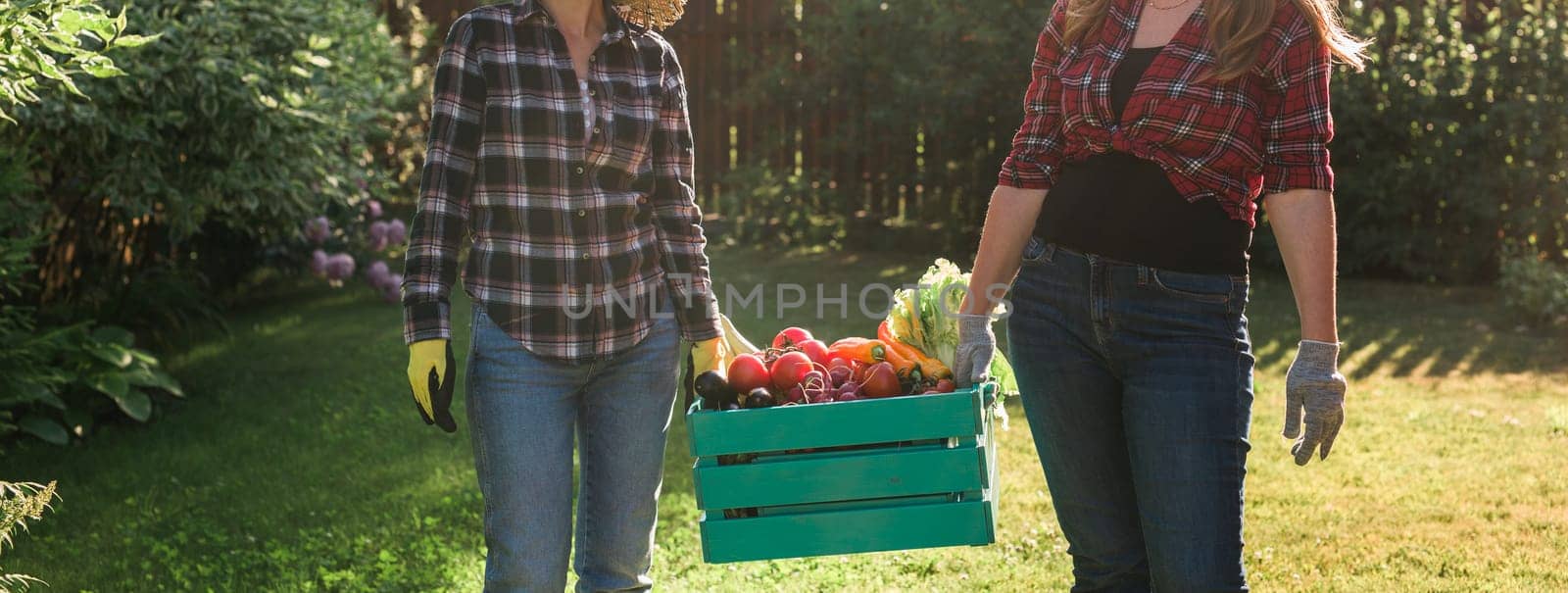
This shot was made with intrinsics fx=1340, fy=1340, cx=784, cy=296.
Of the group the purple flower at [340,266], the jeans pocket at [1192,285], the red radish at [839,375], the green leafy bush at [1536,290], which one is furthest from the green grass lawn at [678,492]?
the jeans pocket at [1192,285]

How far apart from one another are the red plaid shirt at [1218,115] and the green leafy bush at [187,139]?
4.09 metres

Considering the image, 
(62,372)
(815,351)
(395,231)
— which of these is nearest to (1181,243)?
(815,351)

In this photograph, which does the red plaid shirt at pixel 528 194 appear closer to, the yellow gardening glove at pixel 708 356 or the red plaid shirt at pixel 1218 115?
the yellow gardening glove at pixel 708 356

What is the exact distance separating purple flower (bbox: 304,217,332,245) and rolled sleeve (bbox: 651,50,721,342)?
5.10m

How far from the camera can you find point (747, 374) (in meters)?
2.56

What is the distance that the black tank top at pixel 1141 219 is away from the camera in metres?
2.21

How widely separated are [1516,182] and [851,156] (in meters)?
4.54

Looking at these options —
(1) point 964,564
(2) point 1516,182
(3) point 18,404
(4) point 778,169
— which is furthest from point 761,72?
(1) point 964,564

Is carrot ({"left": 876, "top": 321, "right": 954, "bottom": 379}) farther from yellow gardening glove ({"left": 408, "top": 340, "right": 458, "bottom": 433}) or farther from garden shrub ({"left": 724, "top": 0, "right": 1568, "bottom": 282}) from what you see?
garden shrub ({"left": 724, "top": 0, "right": 1568, "bottom": 282})

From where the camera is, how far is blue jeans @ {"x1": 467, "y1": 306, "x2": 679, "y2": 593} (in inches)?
97.8

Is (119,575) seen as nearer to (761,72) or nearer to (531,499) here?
(531,499)

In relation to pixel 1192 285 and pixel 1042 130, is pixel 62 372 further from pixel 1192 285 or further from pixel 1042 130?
pixel 1192 285

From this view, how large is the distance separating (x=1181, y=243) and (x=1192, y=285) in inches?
2.8

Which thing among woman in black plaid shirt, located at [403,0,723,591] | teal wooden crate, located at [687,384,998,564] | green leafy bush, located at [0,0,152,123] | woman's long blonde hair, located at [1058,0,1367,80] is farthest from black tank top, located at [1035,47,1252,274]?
green leafy bush, located at [0,0,152,123]
